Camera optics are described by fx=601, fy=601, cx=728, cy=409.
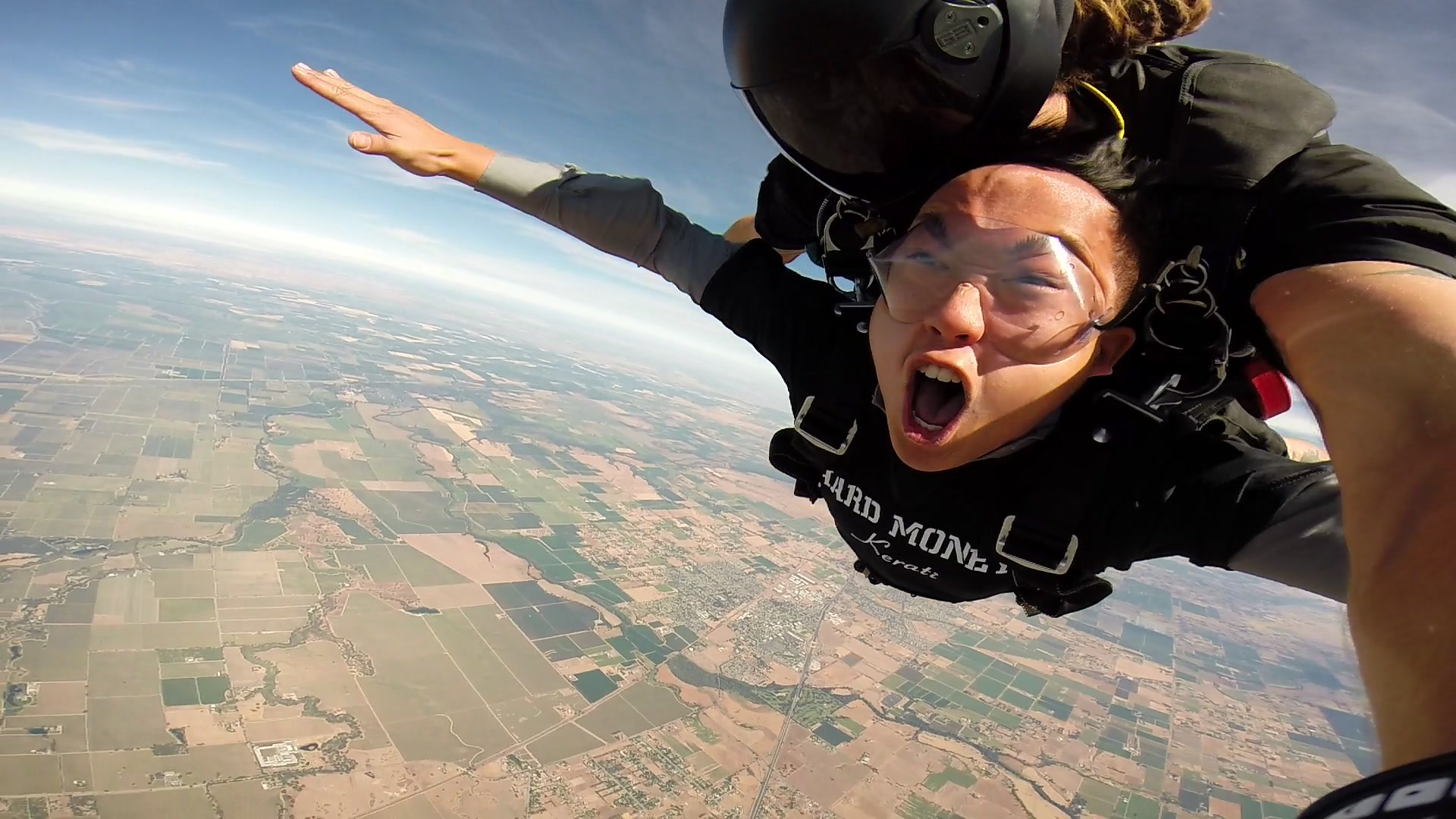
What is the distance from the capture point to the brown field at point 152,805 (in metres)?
8.24

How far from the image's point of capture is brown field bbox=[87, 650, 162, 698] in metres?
10.3

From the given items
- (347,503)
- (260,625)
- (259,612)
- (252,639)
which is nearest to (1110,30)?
(252,639)

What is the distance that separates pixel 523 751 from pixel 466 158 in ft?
37.9

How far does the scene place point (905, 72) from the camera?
896 millimetres

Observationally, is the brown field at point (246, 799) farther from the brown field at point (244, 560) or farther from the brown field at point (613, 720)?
the brown field at point (244, 560)

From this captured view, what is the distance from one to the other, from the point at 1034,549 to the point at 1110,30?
90 cm

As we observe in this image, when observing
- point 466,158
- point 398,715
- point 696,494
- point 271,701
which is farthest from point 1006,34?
point 696,494

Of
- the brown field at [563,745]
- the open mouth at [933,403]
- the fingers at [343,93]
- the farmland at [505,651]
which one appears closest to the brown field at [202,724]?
the farmland at [505,651]

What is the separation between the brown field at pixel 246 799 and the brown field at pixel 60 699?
337 cm

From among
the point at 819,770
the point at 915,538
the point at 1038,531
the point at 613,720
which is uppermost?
the point at 1038,531

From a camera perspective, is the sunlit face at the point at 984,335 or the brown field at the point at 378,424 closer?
the sunlit face at the point at 984,335

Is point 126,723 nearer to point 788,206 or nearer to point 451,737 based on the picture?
point 451,737

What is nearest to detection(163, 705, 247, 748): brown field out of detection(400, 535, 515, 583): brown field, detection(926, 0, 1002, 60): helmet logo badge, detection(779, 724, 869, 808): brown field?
detection(400, 535, 515, 583): brown field

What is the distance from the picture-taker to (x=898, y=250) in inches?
39.8
